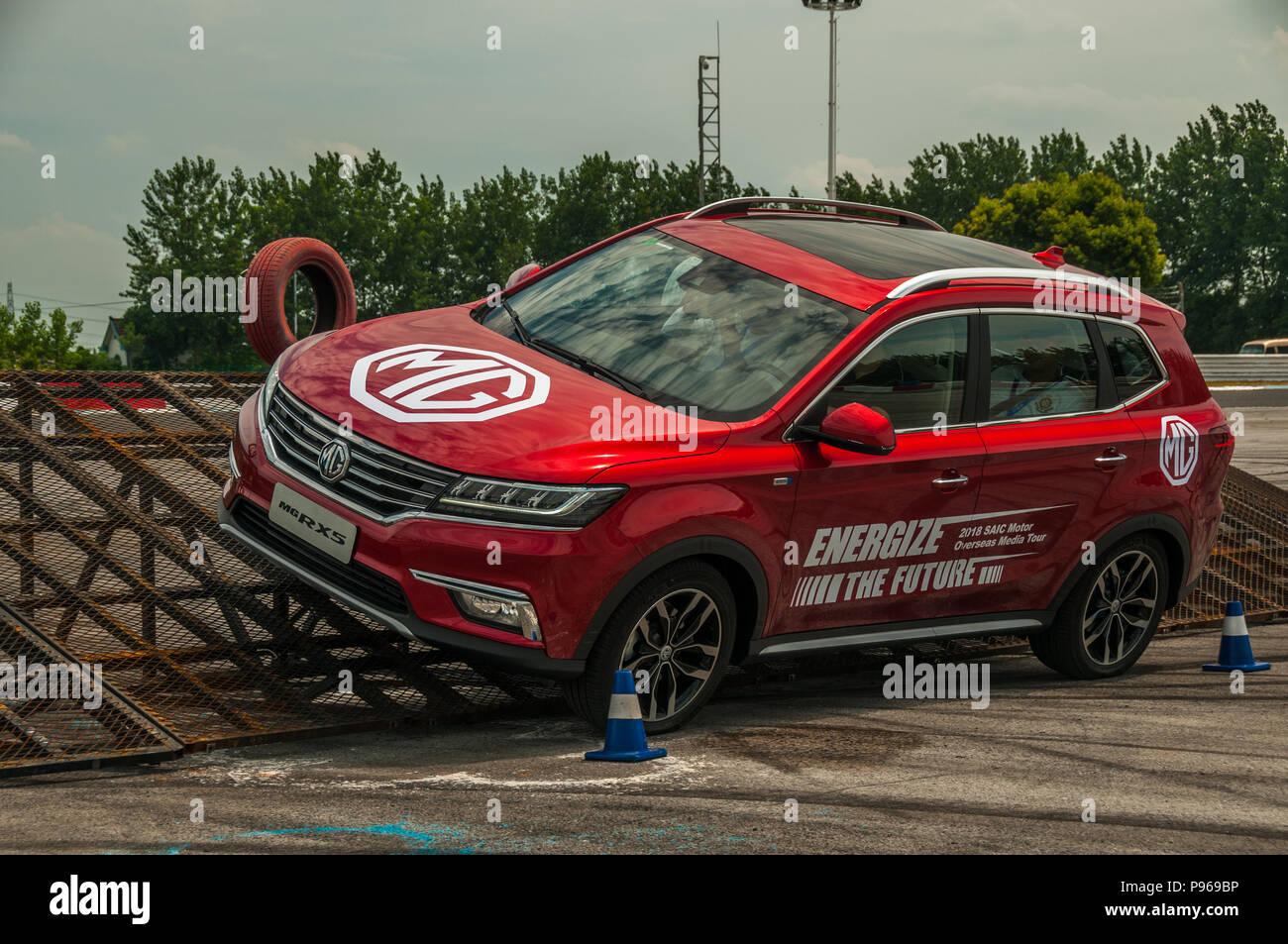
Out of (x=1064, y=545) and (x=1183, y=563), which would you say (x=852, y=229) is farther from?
(x=1183, y=563)

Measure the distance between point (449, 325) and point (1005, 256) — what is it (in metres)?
2.98

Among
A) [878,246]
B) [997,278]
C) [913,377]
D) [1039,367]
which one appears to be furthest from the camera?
[878,246]

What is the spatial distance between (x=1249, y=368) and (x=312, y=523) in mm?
59388

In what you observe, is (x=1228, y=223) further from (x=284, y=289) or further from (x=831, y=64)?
(x=284, y=289)

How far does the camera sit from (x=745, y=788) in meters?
5.11

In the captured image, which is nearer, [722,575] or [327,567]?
[327,567]

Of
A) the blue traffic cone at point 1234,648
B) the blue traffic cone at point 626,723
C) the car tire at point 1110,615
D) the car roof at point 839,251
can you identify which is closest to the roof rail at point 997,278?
the car roof at point 839,251

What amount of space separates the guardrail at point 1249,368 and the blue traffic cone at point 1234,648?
173 ft

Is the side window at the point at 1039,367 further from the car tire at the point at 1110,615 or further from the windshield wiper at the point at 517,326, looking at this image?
the windshield wiper at the point at 517,326

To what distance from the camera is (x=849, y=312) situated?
6367 mm

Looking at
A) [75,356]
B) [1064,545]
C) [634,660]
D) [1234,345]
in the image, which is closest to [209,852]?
[634,660]

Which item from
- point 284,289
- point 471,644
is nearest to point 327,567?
point 471,644

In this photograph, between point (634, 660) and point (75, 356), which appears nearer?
point (634, 660)

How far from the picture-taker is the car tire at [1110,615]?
7.36 metres
